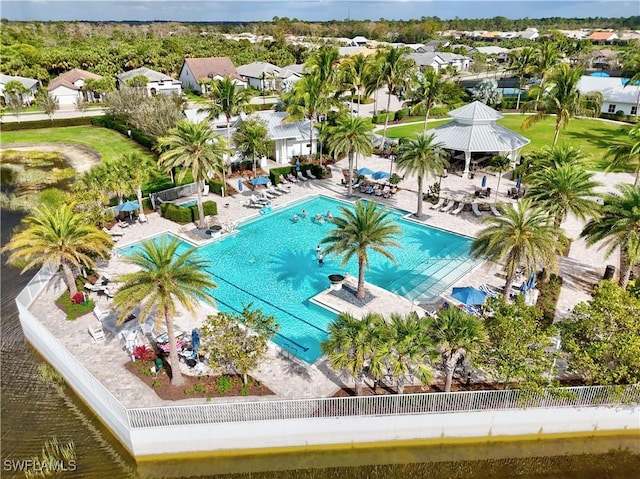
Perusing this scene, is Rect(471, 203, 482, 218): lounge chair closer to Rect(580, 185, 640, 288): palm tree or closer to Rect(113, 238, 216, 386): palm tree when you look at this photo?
Rect(580, 185, 640, 288): palm tree

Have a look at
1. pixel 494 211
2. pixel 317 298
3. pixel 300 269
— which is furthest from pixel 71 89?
pixel 494 211

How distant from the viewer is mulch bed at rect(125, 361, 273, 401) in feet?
61.3

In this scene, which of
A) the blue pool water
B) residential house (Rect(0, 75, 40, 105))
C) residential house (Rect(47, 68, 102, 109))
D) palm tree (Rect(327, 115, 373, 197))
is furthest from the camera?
residential house (Rect(47, 68, 102, 109))

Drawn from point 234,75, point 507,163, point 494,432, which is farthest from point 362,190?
point 234,75

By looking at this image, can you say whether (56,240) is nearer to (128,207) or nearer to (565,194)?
(128,207)

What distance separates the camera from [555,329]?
18250mm

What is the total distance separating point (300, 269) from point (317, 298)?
3812 millimetres

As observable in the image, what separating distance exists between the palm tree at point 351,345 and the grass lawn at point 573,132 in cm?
4244

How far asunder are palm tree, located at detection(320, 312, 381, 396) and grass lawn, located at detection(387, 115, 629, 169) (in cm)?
4244

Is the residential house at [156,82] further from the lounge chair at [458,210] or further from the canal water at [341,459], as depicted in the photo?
the canal water at [341,459]

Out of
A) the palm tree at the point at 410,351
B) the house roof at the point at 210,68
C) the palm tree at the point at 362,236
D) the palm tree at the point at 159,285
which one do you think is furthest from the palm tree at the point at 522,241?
the house roof at the point at 210,68

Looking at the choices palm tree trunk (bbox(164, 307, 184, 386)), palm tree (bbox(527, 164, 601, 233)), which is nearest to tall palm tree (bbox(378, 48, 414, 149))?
palm tree (bbox(527, 164, 601, 233))

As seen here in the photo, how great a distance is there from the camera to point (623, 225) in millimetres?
22344

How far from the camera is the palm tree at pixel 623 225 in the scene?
865 inches
